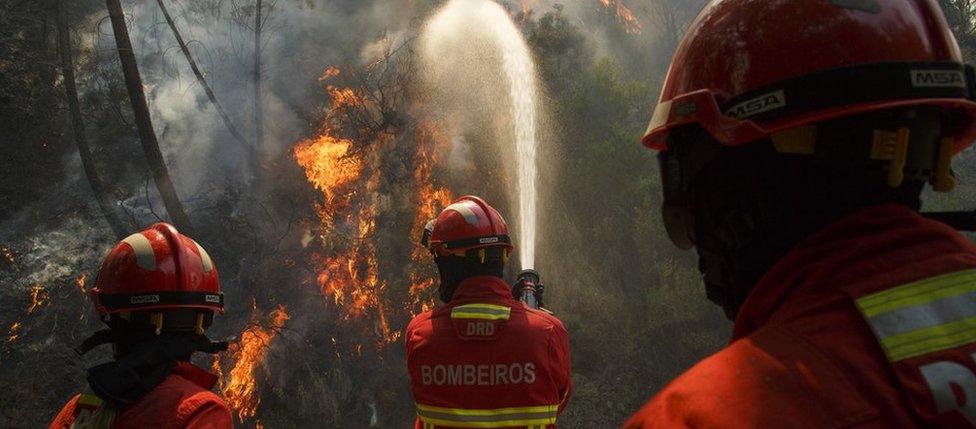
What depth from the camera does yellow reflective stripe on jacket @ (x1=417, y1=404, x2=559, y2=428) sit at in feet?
10.4

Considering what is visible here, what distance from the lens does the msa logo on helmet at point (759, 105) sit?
3.85ft

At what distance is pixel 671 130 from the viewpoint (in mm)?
1474

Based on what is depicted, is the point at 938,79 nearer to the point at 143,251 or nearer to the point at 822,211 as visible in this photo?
the point at 822,211

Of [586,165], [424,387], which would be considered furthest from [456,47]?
[424,387]

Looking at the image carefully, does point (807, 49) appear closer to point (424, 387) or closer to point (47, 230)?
point (424, 387)

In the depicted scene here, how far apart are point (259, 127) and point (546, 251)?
7.34 metres

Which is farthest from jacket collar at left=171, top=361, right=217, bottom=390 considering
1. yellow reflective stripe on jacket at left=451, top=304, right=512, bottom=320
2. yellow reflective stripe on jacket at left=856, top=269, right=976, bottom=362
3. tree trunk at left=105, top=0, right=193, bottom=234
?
tree trunk at left=105, top=0, right=193, bottom=234

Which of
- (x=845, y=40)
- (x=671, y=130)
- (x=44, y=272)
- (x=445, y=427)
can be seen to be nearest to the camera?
(x=845, y=40)

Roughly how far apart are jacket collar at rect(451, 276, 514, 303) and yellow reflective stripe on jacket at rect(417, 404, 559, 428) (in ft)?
2.38

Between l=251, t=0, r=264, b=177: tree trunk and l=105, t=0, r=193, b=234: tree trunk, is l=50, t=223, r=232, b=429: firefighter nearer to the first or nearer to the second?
l=105, t=0, r=193, b=234: tree trunk

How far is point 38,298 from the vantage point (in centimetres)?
1072

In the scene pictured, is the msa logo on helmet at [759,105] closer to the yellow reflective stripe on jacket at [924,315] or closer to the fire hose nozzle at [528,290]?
the yellow reflective stripe on jacket at [924,315]

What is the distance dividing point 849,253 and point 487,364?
8.22ft

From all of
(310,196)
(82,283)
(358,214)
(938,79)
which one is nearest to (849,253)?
(938,79)
